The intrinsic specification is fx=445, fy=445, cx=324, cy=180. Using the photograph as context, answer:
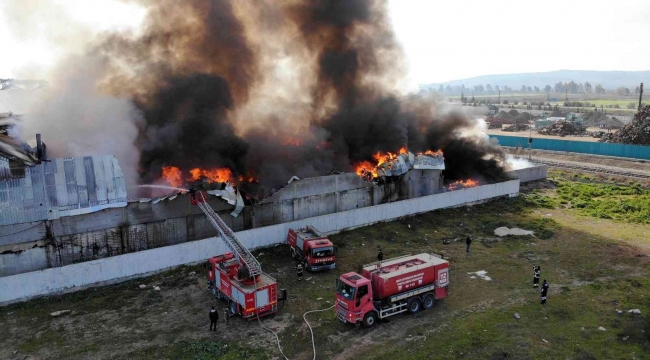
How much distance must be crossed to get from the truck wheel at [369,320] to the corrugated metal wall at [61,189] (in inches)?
514

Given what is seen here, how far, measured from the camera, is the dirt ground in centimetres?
1491

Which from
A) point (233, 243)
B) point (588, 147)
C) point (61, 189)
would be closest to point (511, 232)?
point (233, 243)

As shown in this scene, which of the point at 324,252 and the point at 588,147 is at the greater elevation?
the point at 588,147

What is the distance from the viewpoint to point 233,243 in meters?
18.7

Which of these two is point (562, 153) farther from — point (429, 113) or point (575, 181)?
point (429, 113)

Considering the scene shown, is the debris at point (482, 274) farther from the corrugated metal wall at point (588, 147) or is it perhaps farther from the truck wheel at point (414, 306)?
the corrugated metal wall at point (588, 147)

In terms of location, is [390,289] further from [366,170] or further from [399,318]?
[366,170]

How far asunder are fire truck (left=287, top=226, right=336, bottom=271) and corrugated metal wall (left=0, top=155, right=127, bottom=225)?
29.2ft

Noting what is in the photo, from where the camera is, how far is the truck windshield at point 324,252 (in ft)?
69.6

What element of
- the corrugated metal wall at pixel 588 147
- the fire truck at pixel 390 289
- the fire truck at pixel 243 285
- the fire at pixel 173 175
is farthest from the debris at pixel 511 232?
the corrugated metal wall at pixel 588 147

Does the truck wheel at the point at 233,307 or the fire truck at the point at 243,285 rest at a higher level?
the fire truck at the point at 243,285

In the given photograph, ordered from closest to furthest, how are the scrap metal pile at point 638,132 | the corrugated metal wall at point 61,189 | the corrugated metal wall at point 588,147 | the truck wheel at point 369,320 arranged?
the truck wheel at point 369,320 → the corrugated metal wall at point 61,189 → the corrugated metal wall at point 588,147 → the scrap metal pile at point 638,132

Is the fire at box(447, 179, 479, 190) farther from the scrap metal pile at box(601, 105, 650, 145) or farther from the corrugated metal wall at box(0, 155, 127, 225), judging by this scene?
the scrap metal pile at box(601, 105, 650, 145)

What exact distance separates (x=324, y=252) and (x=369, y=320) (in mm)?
5609
